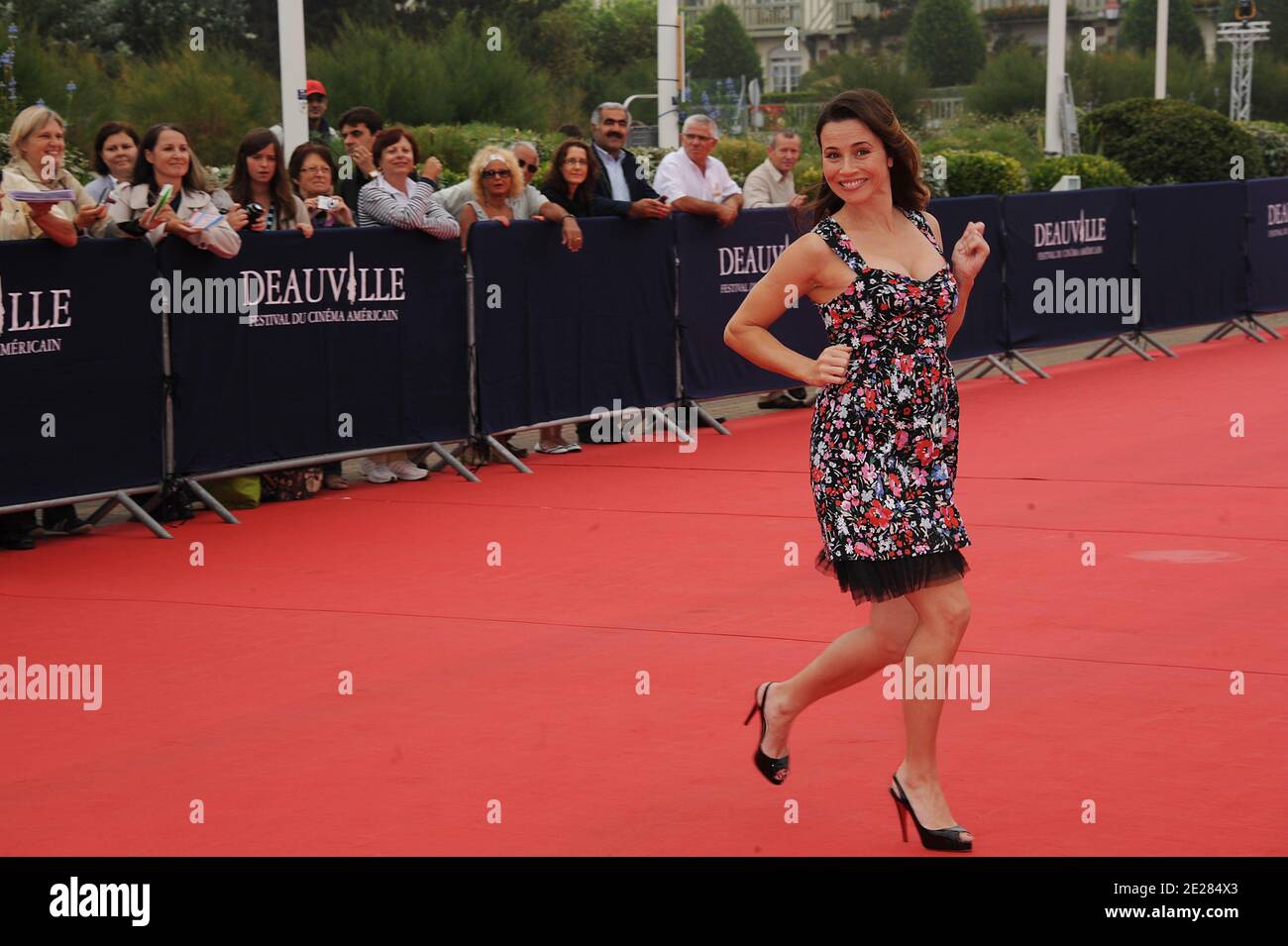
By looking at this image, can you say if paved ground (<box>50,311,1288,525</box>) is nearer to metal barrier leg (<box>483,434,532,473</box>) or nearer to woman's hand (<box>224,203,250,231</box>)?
metal barrier leg (<box>483,434,532,473</box>)

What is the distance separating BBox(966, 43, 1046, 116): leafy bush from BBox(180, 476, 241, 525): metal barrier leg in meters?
55.4

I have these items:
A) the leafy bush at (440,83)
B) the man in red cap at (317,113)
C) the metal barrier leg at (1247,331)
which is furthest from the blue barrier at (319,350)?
the leafy bush at (440,83)

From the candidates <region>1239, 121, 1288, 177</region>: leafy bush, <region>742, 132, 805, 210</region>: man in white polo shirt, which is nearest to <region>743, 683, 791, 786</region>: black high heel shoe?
<region>742, 132, 805, 210</region>: man in white polo shirt

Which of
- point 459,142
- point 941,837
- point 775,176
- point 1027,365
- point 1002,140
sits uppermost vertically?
point 1002,140

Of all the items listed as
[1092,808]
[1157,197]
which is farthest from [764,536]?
[1157,197]

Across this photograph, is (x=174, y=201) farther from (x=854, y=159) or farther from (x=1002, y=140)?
(x=1002, y=140)

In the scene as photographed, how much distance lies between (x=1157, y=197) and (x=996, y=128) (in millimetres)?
33122

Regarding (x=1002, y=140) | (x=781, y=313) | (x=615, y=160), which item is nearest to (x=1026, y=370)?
(x=615, y=160)

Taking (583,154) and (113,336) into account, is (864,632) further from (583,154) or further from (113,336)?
(583,154)

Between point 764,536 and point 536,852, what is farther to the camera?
point 764,536

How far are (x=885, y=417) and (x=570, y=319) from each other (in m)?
8.30

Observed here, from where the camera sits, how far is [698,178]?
15375 mm

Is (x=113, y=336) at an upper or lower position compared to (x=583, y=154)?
lower

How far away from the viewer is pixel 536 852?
566cm
